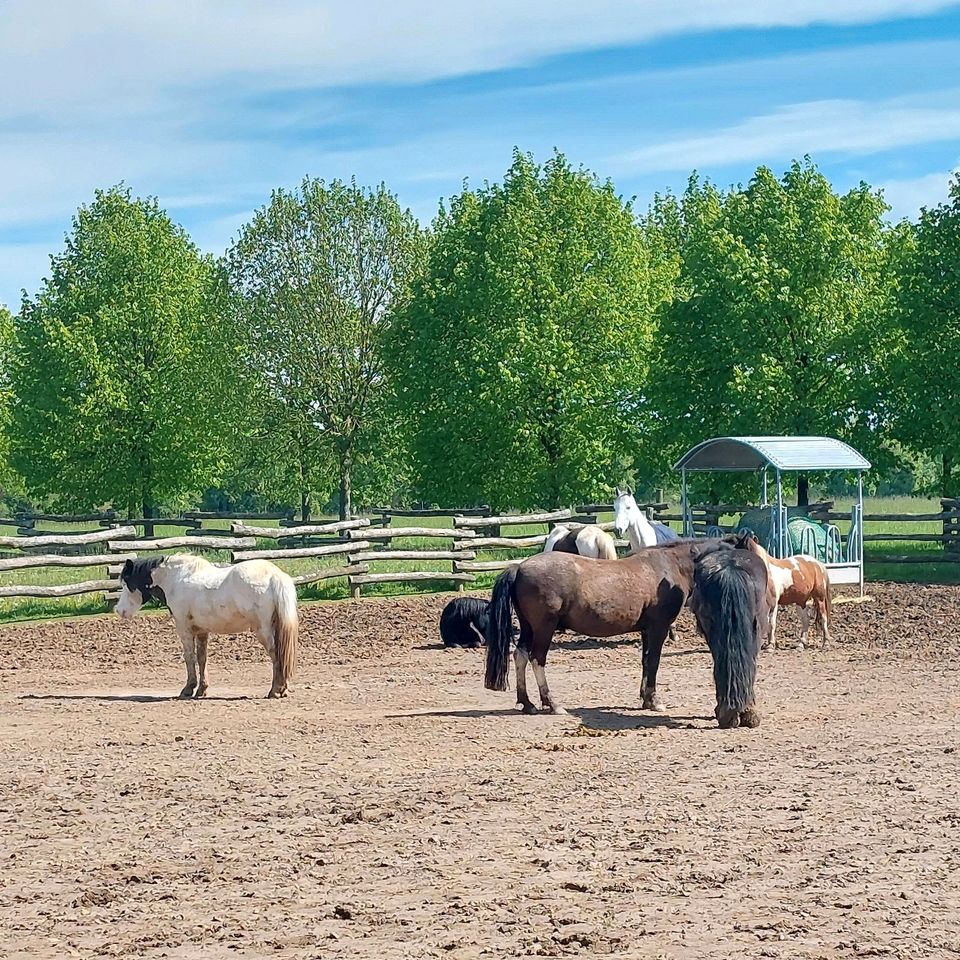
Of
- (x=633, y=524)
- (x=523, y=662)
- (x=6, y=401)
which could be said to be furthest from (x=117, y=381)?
(x=523, y=662)

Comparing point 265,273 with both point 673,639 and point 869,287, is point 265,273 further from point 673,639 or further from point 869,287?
point 673,639

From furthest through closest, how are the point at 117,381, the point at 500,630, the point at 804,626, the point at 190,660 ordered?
the point at 117,381, the point at 804,626, the point at 190,660, the point at 500,630

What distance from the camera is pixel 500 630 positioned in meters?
12.1

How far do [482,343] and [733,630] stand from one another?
68.9ft

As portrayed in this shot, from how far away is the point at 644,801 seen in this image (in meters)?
8.70

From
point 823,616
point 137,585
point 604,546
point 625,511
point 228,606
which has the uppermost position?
point 625,511

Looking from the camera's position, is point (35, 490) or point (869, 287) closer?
point (869, 287)

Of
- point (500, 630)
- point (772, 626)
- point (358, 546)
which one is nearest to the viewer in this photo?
point (500, 630)

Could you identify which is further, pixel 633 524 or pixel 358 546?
pixel 358 546

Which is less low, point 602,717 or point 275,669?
point 275,669

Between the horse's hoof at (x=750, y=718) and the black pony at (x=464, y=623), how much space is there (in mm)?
6374

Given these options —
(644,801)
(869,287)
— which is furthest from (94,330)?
(644,801)

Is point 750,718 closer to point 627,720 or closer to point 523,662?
point 627,720

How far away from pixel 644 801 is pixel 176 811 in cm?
293
